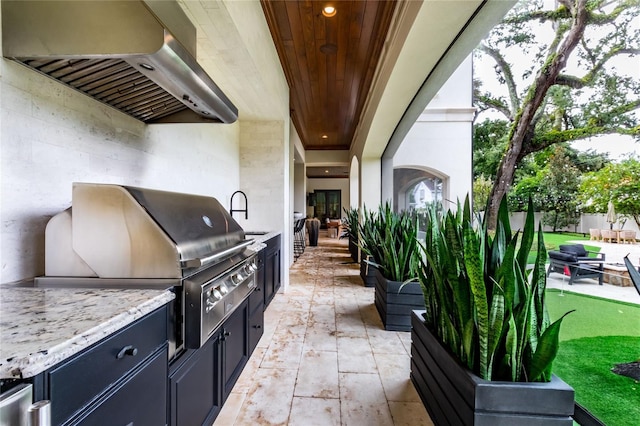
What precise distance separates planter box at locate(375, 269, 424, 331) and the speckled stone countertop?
88.1 inches

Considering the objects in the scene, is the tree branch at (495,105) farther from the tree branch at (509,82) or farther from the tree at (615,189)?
the tree at (615,189)

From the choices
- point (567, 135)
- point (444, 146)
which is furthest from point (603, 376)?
point (444, 146)

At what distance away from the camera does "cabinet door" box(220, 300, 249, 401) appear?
5.57 feet

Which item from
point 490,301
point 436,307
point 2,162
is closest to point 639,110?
point 490,301

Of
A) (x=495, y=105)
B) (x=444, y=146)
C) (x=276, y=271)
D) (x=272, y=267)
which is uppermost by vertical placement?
(x=444, y=146)

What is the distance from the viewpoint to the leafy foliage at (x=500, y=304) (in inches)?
47.9

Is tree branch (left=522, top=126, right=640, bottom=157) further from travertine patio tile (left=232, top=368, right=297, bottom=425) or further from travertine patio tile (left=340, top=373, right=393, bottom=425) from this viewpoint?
travertine patio tile (left=232, top=368, right=297, bottom=425)

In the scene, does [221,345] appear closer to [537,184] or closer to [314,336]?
[314,336]

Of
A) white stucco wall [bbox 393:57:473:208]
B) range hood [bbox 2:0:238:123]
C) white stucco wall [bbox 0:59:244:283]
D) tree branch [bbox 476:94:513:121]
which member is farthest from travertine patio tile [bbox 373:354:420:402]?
white stucco wall [bbox 393:57:473:208]

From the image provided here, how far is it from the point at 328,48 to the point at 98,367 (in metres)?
3.36

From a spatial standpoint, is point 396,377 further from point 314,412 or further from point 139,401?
point 139,401

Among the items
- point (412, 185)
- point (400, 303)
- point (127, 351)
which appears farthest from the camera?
point (412, 185)

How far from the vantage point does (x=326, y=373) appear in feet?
7.11

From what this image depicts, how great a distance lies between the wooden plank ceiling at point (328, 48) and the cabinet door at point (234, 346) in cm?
249
